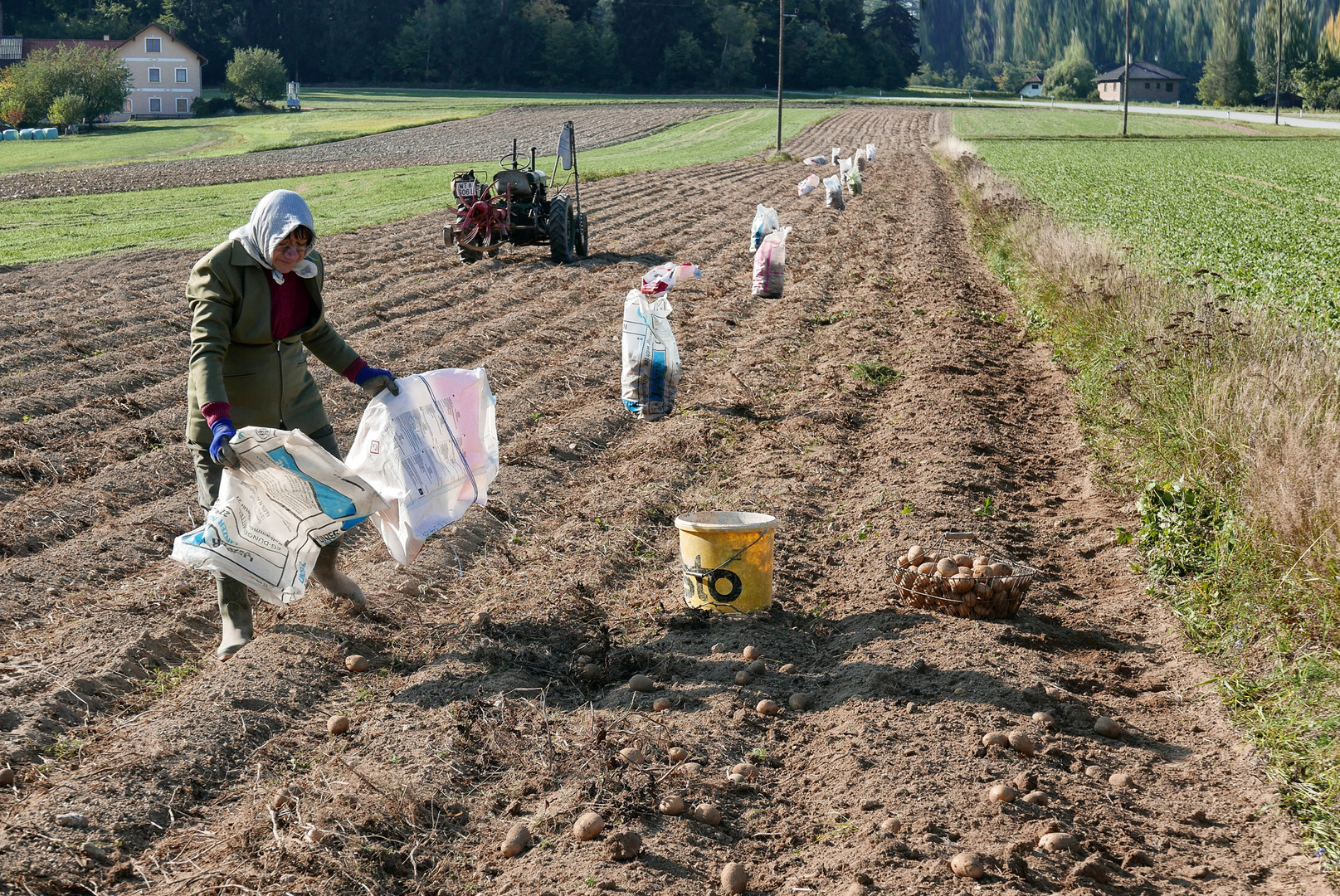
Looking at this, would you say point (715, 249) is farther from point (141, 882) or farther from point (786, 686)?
point (141, 882)

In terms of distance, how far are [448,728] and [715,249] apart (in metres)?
12.2

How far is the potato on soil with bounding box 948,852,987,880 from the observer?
3.19 m

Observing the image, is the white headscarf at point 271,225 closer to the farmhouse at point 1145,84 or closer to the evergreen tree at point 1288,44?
the evergreen tree at point 1288,44

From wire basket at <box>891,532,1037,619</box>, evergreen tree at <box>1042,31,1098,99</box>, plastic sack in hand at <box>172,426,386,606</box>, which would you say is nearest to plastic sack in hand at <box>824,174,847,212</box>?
wire basket at <box>891,532,1037,619</box>

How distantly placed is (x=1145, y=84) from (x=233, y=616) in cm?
12413

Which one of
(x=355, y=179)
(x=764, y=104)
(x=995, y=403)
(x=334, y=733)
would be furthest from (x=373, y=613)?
(x=764, y=104)

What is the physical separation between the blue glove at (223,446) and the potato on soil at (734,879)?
2364 millimetres

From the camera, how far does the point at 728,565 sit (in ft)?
→ 16.3

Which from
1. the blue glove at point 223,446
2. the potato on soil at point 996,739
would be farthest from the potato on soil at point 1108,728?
the blue glove at point 223,446

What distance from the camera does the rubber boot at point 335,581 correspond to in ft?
16.4

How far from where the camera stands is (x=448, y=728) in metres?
4.07

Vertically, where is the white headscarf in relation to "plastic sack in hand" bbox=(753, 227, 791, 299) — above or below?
above

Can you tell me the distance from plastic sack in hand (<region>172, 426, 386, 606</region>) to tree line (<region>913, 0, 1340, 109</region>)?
87734 mm

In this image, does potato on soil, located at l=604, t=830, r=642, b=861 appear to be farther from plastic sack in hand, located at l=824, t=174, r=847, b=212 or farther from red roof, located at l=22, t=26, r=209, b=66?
red roof, located at l=22, t=26, r=209, b=66
